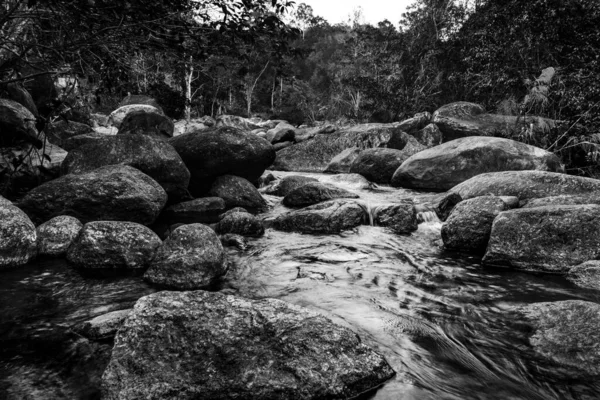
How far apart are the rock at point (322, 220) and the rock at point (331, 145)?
398 inches

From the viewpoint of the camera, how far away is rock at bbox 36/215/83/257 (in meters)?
5.43

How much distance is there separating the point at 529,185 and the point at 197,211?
712 centimetres

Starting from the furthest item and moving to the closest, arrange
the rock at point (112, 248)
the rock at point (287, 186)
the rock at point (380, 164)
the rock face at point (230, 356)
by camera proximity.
A: the rock at point (380, 164) → the rock at point (287, 186) → the rock at point (112, 248) → the rock face at point (230, 356)

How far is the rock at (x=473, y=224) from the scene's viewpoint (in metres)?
6.23

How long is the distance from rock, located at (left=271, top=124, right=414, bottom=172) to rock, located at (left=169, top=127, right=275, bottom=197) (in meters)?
7.58

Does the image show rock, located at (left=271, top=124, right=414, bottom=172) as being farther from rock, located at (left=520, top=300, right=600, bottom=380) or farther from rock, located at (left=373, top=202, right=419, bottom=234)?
rock, located at (left=520, top=300, right=600, bottom=380)

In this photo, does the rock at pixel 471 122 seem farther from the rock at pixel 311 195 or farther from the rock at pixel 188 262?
the rock at pixel 188 262

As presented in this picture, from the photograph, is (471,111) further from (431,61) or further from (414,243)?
(414,243)

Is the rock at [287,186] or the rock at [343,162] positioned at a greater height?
the rock at [343,162]

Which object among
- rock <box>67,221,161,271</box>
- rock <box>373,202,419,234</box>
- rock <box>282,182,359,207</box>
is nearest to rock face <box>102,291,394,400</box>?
rock <box>67,221,161,271</box>

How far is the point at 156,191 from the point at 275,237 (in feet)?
7.82

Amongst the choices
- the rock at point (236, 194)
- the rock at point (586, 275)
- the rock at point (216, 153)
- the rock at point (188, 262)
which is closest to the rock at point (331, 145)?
the rock at point (216, 153)

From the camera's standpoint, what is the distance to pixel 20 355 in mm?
3104

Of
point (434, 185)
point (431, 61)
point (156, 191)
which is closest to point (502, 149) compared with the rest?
point (434, 185)
